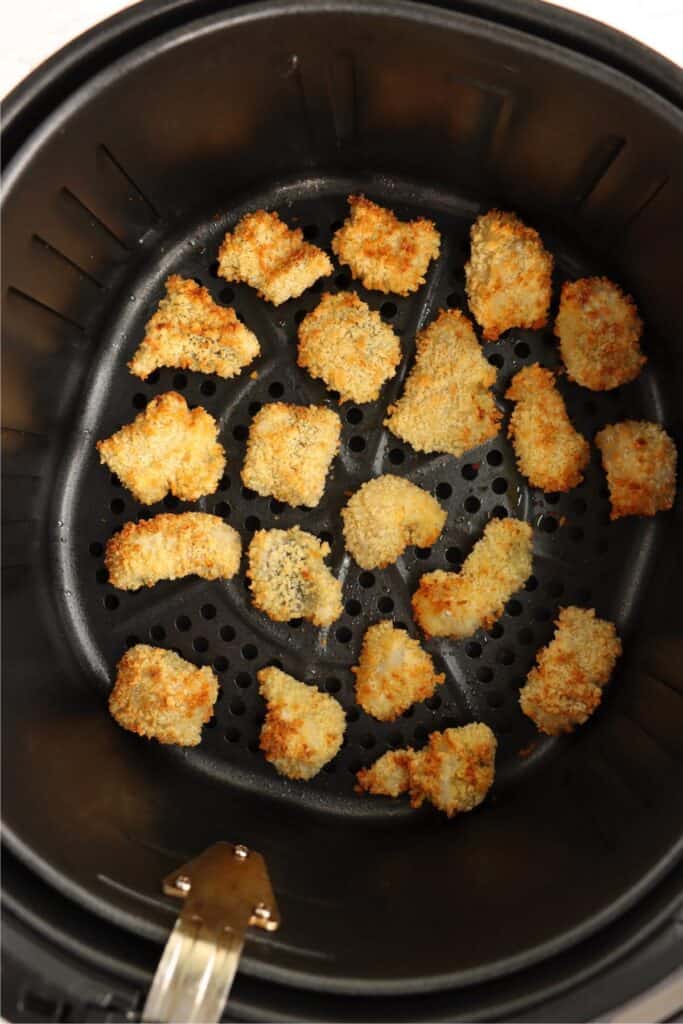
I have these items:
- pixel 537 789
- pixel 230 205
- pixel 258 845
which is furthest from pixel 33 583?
pixel 537 789

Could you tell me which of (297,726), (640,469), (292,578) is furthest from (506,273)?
(297,726)

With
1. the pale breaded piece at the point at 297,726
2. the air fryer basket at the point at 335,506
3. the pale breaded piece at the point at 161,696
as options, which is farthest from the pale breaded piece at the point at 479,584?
the pale breaded piece at the point at 161,696

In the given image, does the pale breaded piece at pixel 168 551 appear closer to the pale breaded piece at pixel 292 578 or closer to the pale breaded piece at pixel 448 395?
the pale breaded piece at pixel 292 578

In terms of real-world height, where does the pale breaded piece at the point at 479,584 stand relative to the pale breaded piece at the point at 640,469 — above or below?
below

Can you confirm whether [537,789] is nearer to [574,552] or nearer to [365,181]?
[574,552]

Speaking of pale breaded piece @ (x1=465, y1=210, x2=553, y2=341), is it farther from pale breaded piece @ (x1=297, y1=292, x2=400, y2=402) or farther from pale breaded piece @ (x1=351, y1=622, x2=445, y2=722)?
pale breaded piece @ (x1=351, y1=622, x2=445, y2=722)
